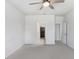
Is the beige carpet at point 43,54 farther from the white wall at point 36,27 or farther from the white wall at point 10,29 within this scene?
the white wall at point 36,27

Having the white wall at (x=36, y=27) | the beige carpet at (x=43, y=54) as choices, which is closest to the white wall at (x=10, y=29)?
the beige carpet at (x=43, y=54)

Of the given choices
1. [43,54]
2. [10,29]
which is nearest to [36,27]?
[10,29]

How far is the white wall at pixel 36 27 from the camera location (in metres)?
8.28

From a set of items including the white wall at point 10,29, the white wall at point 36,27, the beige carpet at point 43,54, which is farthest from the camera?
the white wall at point 36,27

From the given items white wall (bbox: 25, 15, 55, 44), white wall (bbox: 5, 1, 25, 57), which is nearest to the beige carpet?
white wall (bbox: 5, 1, 25, 57)

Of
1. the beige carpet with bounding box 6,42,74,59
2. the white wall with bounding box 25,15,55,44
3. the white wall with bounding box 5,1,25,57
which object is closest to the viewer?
the beige carpet with bounding box 6,42,74,59

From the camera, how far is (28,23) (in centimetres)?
859

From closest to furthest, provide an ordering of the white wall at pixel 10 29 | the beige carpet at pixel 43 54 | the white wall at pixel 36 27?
1. the beige carpet at pixel 43 54
2. the white wall at pixel 10 29
3. the white wall at pixel 36 27

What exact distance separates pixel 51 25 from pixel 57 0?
182 inches

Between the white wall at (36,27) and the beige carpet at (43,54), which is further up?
the white wall at (36,27)

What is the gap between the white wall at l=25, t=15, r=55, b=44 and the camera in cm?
828

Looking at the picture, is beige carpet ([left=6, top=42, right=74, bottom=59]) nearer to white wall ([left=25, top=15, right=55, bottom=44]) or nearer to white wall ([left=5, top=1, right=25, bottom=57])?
white wall ([left=5, top=1, right=25, bottom=57])
